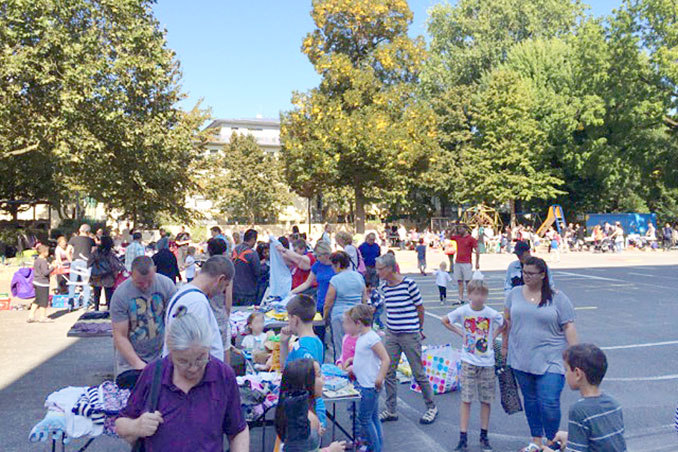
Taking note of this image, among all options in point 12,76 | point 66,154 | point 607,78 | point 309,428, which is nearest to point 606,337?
point 309,428

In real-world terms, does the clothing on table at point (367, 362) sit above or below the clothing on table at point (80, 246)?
below

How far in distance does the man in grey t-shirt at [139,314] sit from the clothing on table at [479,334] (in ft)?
9.06

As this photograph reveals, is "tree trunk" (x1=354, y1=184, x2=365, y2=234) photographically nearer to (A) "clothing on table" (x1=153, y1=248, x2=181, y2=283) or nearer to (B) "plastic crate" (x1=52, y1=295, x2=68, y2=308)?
(B) "plastic crate" (x1=52, y1=295, x2=68, y2=308)

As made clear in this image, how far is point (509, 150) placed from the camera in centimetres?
4256

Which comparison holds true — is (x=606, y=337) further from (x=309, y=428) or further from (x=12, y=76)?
(x=12, y=76)

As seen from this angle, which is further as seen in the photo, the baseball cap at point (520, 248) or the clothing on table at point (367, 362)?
the baseball cap at point (520, 248)

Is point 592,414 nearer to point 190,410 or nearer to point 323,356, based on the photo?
point 190,410

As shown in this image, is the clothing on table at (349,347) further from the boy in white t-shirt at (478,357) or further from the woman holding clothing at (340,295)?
the boy in white t-shirt at (478,357)

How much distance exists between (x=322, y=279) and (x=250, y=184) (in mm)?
47079

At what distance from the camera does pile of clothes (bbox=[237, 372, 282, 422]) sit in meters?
4.69

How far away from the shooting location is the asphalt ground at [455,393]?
575cm

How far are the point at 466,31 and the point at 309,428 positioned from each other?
177ft

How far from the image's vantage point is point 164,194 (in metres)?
33.7

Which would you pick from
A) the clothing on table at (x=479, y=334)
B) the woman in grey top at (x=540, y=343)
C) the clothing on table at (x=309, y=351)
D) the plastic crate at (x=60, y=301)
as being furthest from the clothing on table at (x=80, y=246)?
the woman in grey top at (x=540, y=343)
